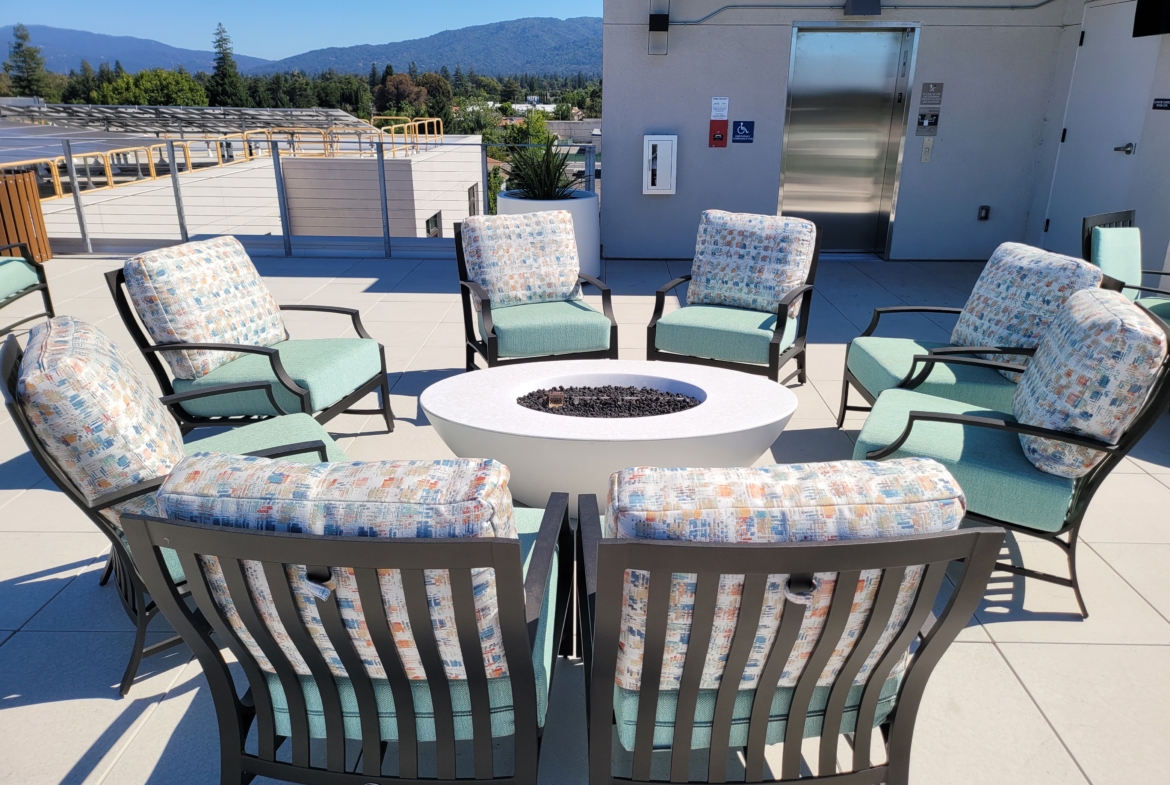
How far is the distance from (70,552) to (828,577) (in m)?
2.75

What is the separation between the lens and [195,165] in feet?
72.8

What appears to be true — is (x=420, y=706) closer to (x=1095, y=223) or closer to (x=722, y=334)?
(x=722, y=334)

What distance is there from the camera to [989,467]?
8.20 feet

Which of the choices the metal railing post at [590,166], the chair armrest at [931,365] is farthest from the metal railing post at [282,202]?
the chair armrest at [931,365]

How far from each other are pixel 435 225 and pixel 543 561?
1679cm

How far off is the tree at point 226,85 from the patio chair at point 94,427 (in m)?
68.5

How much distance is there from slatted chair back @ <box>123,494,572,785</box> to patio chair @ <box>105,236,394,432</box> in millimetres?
1690

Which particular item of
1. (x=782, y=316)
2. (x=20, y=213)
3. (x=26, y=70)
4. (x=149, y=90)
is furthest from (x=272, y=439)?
(x=26, y=70)

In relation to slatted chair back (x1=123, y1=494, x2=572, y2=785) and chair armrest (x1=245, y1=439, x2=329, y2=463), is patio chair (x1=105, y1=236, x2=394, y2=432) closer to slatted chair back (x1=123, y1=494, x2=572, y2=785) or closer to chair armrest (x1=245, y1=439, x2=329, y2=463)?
chair armrest (x1=245, y1=439, x2=329, y2=463)

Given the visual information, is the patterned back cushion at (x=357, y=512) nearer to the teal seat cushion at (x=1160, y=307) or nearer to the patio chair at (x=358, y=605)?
the patio chair at (x=358, y=605)

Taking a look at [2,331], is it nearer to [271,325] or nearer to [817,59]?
[271,325]

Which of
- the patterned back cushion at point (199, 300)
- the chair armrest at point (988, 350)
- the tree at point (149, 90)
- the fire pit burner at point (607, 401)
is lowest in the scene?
the fire pit burner at point (607, 401)

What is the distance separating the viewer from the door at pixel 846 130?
7.30 m

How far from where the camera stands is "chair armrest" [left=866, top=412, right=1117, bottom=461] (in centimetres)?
230
